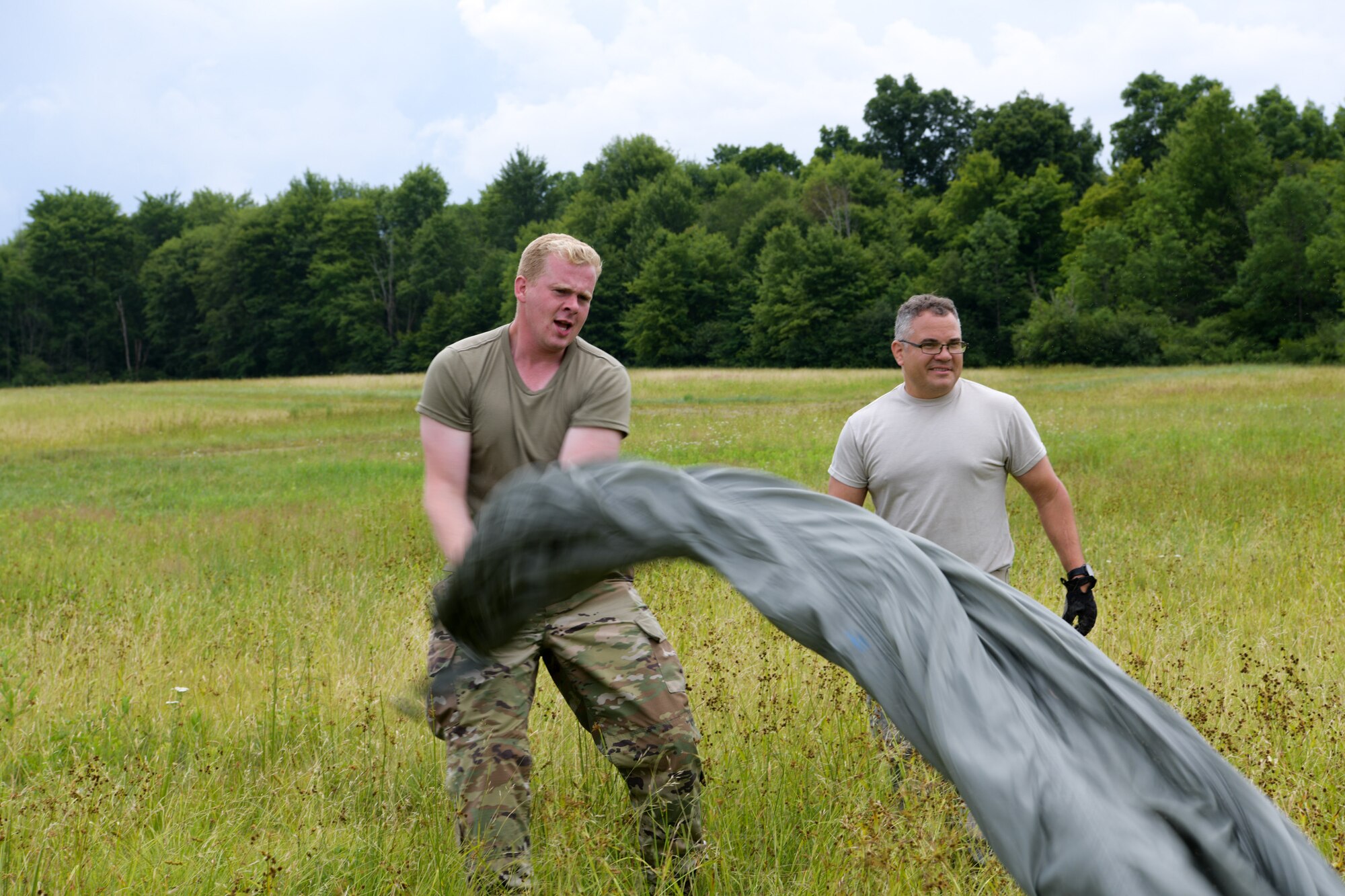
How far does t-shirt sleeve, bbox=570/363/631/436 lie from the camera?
3.11 m

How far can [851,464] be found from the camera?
13.0ft

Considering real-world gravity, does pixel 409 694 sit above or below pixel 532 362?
below

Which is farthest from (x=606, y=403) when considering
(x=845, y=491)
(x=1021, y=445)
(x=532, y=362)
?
(x=1021, y=445)

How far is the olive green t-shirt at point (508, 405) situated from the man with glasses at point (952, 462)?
104 centimetres

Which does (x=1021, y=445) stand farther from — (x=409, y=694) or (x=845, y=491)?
(x=409, y=694)

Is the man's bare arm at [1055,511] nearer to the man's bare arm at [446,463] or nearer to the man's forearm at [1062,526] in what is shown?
the man's forearm at [1062,526]

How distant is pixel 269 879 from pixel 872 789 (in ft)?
6.53

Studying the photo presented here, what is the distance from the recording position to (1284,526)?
7.94m

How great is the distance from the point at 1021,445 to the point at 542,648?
1.94 metres

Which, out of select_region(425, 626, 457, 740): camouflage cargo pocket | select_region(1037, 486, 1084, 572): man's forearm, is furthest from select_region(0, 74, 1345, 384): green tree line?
select_region(425, 626, 457, 740): camouflage cargo pocket

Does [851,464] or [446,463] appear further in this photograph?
[851,464]

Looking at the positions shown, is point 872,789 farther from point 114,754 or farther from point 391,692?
point 114,754

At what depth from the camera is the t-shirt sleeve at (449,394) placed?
3.11m

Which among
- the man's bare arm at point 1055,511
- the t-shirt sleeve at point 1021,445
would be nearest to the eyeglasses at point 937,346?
the t-shirt sleeve at point 1021,445
